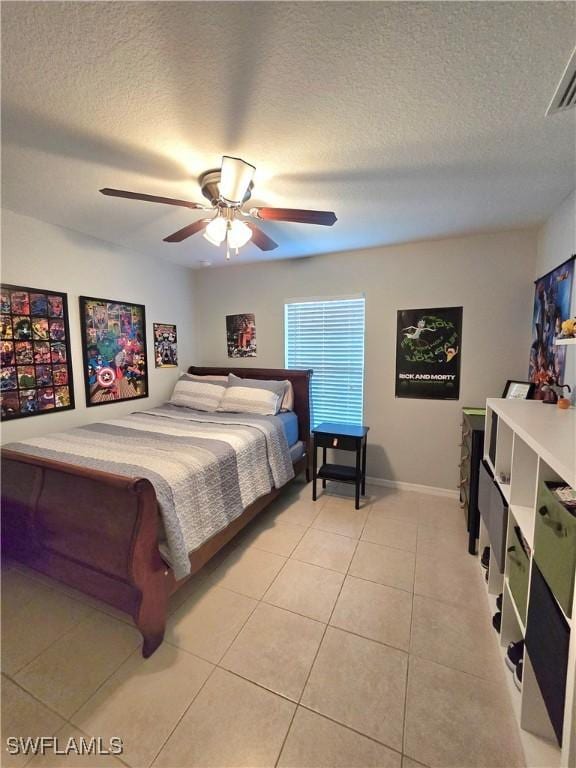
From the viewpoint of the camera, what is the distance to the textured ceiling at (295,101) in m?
0.94

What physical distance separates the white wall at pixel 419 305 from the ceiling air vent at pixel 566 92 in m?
1.61

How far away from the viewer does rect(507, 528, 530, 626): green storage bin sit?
1188mm

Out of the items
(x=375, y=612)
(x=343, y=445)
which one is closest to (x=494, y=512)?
(x=375, y=612)

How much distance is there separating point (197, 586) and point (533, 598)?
1745 mm

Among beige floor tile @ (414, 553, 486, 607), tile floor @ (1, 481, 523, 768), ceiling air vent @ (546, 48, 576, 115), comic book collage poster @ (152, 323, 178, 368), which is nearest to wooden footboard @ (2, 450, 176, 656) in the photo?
tile floor @ (1, 481, 523, 768)

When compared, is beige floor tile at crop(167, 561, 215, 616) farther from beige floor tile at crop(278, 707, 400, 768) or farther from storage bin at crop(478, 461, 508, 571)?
storage bin at crop(478, 461, 508, 571)

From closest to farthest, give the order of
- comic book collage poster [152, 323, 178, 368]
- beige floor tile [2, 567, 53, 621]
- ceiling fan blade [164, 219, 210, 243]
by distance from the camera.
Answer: beige floor tile [2, 567, 53, 621], ceiling fan blade [164, 219, 210, 243], comic book collage poster [152, 323, 178, 368]

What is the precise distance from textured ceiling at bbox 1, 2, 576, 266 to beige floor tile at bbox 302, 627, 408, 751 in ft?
7.98

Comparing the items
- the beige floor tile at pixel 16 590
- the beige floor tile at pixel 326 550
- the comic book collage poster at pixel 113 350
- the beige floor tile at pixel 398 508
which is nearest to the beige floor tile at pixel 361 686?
the beige floor tile at pixel 326 550

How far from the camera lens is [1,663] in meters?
1.45

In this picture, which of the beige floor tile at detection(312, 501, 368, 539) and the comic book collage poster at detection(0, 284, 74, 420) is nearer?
the comic book collage poster at detection(0, 284, 74, 420)

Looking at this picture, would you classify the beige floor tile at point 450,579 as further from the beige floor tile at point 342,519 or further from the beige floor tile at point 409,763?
the beige floor tile at point 409,763

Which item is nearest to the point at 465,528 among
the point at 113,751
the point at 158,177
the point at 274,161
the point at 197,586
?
the point at 197,586

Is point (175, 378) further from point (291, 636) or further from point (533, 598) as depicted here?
point (533, 598)
